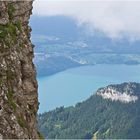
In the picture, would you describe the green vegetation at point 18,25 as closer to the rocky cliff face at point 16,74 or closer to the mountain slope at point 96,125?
the rocky cliff face at point 16,74

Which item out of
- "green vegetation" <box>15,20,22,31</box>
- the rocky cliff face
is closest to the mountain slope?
the rocky cliff face

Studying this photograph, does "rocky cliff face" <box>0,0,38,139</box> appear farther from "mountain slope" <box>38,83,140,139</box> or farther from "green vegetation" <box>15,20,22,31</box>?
"mountain slope" <box>38,83,140,139</box>

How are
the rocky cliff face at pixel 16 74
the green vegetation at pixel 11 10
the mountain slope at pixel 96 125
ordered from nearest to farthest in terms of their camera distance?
1. the rocky cliff face at pixel 16 74
2. the green vegetation at pixel 11 10
3. the mountain slope at pixel 96 125

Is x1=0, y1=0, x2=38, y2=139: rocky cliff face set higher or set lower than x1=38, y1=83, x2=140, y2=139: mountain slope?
higher

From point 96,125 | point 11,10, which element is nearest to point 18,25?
point 11,10

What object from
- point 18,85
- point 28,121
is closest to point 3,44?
point 18,85

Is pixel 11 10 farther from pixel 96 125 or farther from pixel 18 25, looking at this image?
pixel 96 125

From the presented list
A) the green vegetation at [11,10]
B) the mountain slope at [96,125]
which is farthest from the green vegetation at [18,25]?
the mountain slope at [96,125]

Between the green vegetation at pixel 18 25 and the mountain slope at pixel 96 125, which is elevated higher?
the green vegetation at pixel 18 25
